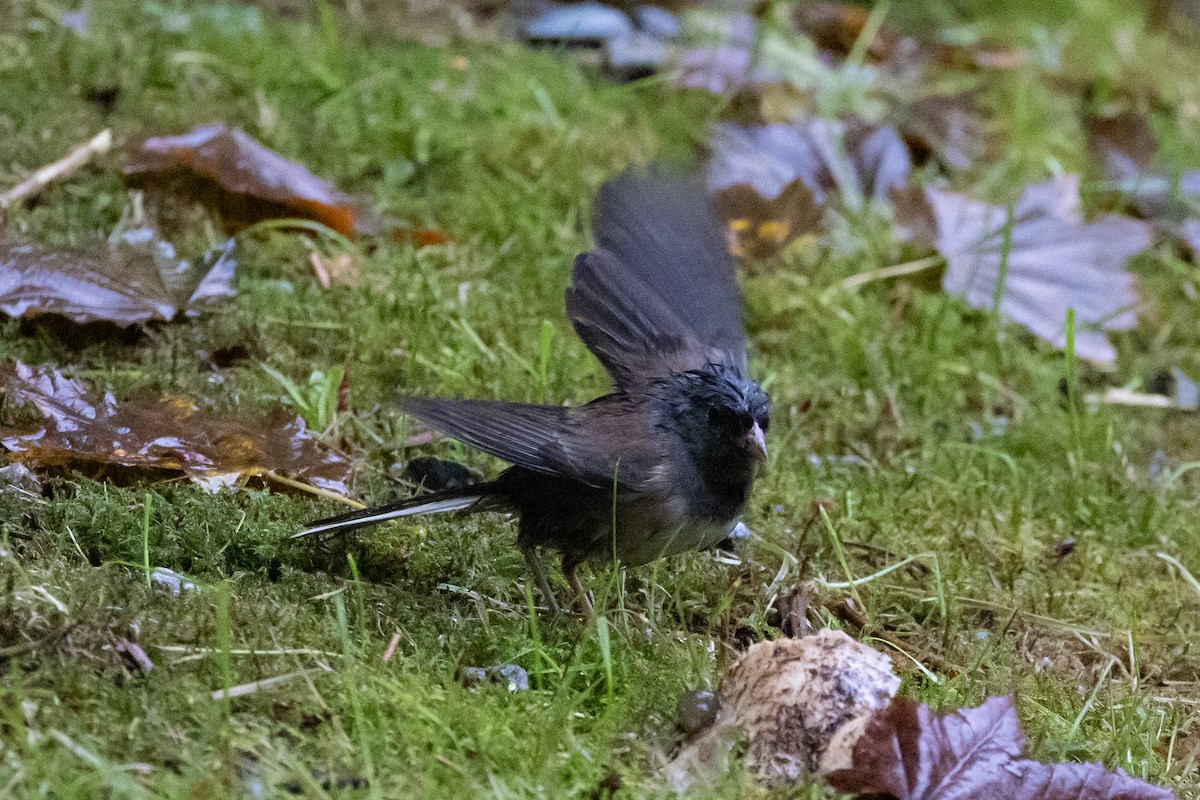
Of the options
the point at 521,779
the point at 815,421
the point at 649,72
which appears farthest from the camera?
the point at 649,72

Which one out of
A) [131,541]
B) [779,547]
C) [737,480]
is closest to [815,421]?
[779,547]

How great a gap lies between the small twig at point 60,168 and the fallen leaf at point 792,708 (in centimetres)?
249

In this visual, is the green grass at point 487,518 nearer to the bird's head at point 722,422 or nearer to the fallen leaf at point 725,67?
the fallen leaf at point 725,67

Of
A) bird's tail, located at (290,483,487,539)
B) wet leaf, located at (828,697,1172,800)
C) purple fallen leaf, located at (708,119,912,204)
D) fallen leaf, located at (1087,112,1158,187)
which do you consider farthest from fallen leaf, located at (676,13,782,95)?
wet leaf, located at (828,697,1172,800)

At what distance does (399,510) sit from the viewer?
103 inches

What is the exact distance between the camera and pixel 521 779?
2125mm

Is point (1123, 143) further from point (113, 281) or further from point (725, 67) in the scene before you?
point (113, 281)

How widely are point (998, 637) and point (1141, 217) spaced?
2.59 metres

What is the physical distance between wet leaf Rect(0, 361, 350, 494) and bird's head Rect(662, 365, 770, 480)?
809 millimetres

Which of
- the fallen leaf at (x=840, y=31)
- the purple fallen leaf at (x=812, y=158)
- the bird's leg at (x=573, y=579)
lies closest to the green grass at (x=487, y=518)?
the bird's leg at (x=573, y=579)

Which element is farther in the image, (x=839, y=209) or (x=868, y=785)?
(x=839, y=209)

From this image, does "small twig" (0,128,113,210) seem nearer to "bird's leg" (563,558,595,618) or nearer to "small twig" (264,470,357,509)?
"small twig" (264,470,357,509)

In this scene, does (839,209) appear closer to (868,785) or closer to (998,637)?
(998,637)

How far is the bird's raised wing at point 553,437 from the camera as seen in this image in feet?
8.50
